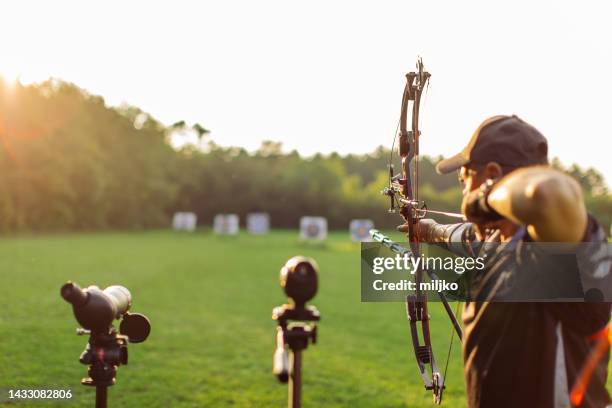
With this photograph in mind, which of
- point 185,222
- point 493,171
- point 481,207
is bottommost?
point 481,207

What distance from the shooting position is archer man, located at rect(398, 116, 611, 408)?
5.36 feet

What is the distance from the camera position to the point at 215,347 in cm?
759

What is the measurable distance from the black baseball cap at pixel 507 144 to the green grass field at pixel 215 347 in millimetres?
3994

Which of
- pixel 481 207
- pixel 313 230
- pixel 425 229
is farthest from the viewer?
pixel 313 230

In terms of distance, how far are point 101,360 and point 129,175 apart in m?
51.0

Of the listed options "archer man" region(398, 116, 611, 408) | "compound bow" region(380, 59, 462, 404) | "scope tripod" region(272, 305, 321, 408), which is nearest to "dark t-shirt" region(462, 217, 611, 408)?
"archer man" region(398, 116, 611, 408)

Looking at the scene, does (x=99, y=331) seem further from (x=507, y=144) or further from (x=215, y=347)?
(x=215, y=347)

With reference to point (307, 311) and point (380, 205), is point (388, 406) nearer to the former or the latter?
point (307, 311)

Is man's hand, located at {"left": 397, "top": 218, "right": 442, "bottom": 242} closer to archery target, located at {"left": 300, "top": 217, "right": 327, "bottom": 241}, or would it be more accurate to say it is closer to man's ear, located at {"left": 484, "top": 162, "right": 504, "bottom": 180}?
man's ear, located at {"left": 484, "top": 162, "right": 504, "bottom": 180}

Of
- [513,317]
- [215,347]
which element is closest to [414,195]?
[513,317]

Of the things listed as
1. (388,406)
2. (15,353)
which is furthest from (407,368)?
(15,353)

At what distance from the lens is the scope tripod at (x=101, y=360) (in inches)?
82.0

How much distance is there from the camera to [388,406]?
5375mm

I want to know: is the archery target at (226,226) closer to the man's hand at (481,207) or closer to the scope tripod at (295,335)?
the scope tripod at (295,335)
